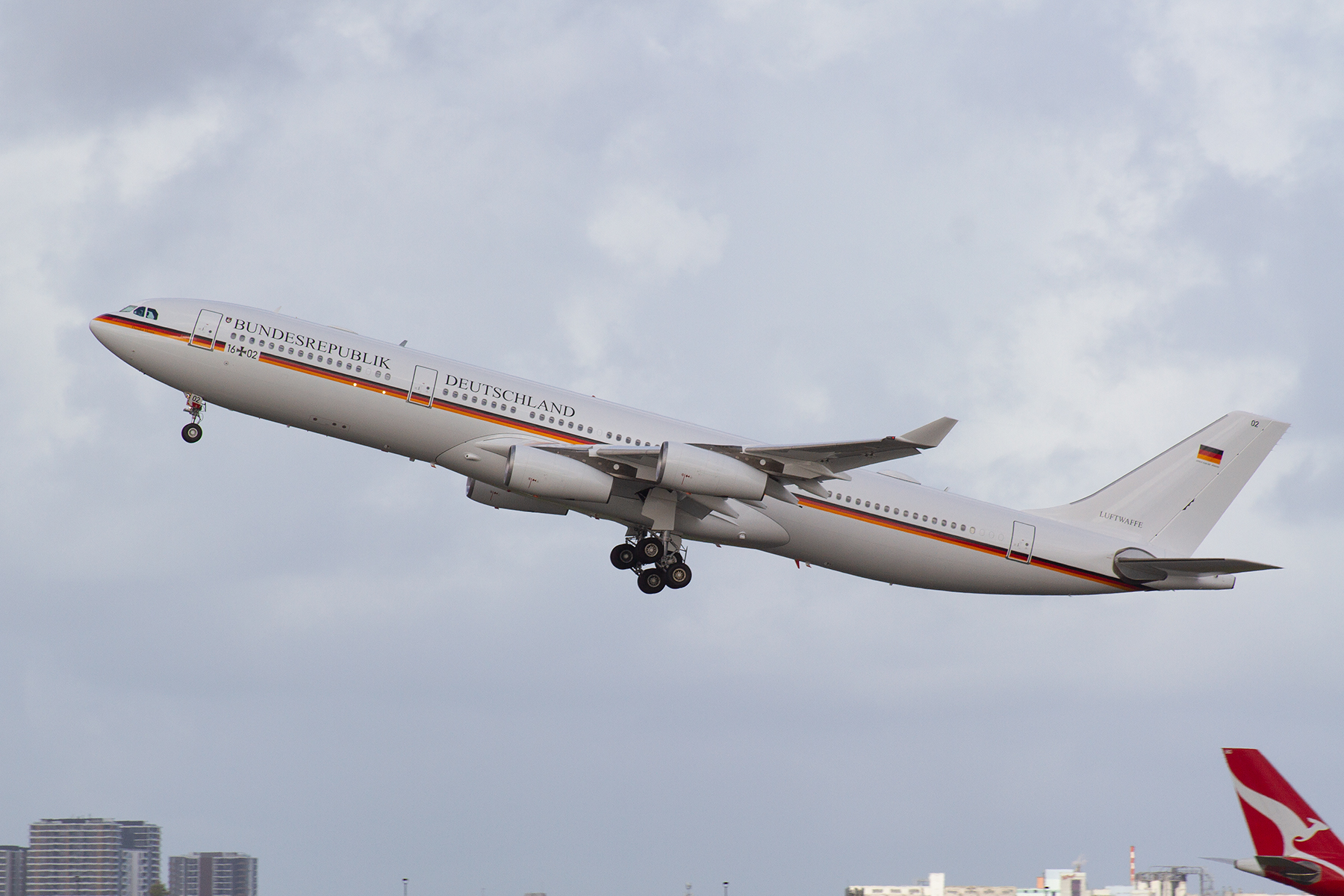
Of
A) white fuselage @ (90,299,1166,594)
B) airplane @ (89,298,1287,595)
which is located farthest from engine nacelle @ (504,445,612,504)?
white fuselage @ (90,299,1166,594)

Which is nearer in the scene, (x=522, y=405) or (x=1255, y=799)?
(x=1255, y=799)

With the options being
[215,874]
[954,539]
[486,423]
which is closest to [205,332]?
[486,423]

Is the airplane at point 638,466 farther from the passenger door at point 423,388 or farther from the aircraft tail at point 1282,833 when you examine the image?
the aircraft tail at point 1282,833

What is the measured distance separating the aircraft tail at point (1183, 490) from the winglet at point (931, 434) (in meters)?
12.4

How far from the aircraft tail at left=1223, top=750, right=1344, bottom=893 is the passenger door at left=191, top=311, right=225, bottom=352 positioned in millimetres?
29160

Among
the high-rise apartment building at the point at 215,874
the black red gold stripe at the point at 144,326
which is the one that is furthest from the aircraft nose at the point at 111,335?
the high-rise apartment building at the point at 215,874

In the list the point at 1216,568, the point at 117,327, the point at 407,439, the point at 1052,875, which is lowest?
the point at 1052,875

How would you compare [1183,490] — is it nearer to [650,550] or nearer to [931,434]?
[931,434]

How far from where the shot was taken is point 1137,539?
46.6 metres

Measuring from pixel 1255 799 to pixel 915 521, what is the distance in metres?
13.1

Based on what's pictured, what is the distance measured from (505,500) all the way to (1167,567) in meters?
21.3

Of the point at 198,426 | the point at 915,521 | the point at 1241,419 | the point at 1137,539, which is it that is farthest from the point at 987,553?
the point at 198,426

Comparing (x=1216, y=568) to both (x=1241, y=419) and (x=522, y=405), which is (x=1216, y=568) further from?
(x=522, y=405)

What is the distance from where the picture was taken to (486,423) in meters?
40.2
